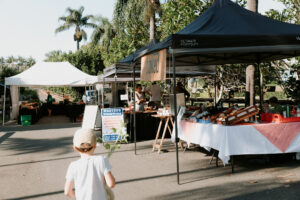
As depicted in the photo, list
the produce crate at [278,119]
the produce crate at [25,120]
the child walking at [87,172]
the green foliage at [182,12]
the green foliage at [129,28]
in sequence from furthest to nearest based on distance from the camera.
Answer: the green foliage at [129,28] → the produce crate at [25,120] → the green foliage at [182,12] → the produce crate at [278,119] → the child walking at [87,172]

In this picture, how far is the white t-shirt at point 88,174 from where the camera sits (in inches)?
106

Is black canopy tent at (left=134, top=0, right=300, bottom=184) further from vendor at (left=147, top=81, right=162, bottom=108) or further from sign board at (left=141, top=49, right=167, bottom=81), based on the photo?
vendor at (left=147, top=81, right=162, bottom=108)

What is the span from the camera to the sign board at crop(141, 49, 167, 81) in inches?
251

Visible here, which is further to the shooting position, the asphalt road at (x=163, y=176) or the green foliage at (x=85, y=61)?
the green foliage at (x=85, y=61)

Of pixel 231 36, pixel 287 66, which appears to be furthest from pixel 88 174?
pixel 287 66

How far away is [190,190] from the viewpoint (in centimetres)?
520

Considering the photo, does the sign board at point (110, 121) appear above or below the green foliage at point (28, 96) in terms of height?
below

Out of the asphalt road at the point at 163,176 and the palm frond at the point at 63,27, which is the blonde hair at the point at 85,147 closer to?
the asphalt road at the point at 163,176

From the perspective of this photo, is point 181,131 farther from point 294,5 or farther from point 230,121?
point 294,5

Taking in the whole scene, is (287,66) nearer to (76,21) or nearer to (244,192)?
(244,192)

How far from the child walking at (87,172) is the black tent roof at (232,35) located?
3.46 m

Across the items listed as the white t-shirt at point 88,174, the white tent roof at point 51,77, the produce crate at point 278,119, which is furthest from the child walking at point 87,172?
the white tent roof at point 51,77

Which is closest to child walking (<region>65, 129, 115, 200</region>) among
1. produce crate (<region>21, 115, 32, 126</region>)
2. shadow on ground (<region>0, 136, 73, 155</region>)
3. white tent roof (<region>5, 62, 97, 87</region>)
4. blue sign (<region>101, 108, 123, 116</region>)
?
shadow on ground (<region>0, 136, 73, 155</region>)

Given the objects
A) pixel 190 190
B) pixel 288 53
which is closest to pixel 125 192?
pixel 190 190
